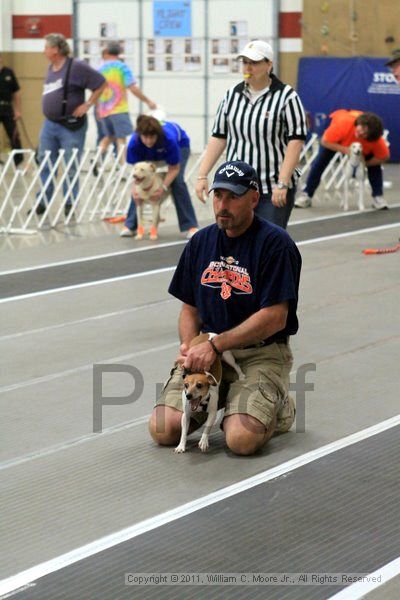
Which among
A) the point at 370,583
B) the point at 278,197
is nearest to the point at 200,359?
the point at 370,583

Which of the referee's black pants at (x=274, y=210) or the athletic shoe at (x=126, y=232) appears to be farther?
the athletic shoe at (x=126, y=232)

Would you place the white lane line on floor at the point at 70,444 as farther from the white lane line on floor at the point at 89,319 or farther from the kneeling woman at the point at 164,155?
the kneeling woman at the point at 164,155

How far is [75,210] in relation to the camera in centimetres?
1368

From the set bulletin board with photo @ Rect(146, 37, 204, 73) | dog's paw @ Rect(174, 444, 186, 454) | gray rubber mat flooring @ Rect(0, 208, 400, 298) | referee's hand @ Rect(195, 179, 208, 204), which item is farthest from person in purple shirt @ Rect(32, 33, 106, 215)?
bulletin board with photo @ Rect(146, 37, 204, 73)

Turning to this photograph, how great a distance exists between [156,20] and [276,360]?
17625 mm

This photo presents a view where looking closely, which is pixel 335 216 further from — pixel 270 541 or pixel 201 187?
pixel 270 541

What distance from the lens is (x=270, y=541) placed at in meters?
4.36

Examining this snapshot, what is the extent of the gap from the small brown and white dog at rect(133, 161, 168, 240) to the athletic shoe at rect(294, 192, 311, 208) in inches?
110

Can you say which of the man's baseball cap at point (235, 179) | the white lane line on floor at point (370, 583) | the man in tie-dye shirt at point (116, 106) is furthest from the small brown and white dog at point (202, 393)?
the man in tie-dye shirt at point (116, 106)

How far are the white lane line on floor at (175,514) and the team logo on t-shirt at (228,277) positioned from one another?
775 mm

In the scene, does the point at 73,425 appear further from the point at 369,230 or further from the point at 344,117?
the point at 344,117

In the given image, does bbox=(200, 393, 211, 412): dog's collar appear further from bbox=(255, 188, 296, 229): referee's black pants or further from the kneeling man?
bbox=(255, 188, 296, 229): referee's black pants

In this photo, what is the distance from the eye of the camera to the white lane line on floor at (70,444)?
5285 mm

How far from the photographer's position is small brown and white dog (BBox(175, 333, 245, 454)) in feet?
16.9
